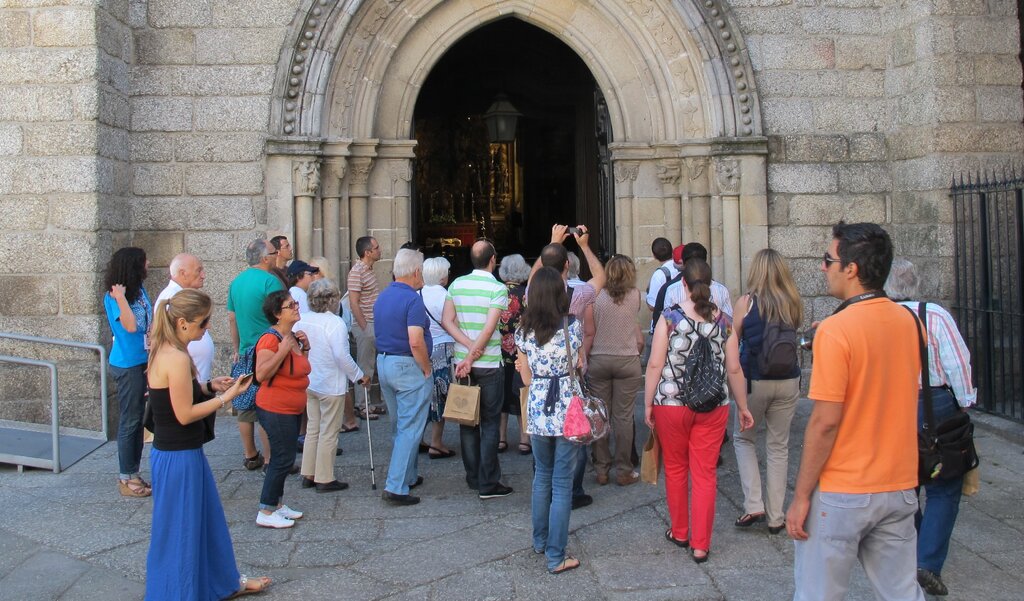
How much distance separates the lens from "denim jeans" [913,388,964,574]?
4480 mm

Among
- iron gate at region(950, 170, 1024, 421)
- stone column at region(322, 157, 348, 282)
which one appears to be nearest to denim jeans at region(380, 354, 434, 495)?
stone column at region(322, 157, 348, 282)

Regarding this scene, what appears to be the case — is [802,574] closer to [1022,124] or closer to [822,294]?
[822,294]

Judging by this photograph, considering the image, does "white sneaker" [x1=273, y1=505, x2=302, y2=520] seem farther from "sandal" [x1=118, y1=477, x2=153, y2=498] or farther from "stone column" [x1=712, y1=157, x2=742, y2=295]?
"stone column" [x1=712, y1=157, x2=742, y2=295]

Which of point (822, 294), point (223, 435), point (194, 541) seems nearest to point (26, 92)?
point (223, 435)

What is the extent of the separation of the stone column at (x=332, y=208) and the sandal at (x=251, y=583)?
4610mm

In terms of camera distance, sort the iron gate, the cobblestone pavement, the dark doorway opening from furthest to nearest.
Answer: the dark doorway opening
the iron gate
the cobblestone pavement

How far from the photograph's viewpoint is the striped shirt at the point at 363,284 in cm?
823

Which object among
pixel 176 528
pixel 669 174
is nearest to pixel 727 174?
pixel 669 174

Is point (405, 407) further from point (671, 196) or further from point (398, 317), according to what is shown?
point (671, 196)

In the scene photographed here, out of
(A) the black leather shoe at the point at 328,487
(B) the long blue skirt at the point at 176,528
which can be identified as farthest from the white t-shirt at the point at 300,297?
Answer: (B) the long blue skirt at the point at 176,528

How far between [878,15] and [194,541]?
25.9 ft

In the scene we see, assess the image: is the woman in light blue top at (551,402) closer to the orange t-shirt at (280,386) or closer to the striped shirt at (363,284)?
the orange t-shirt at (280,386)

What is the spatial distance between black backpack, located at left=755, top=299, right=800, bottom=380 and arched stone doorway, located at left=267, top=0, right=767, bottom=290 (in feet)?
12.8

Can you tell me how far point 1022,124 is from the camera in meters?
8.87
